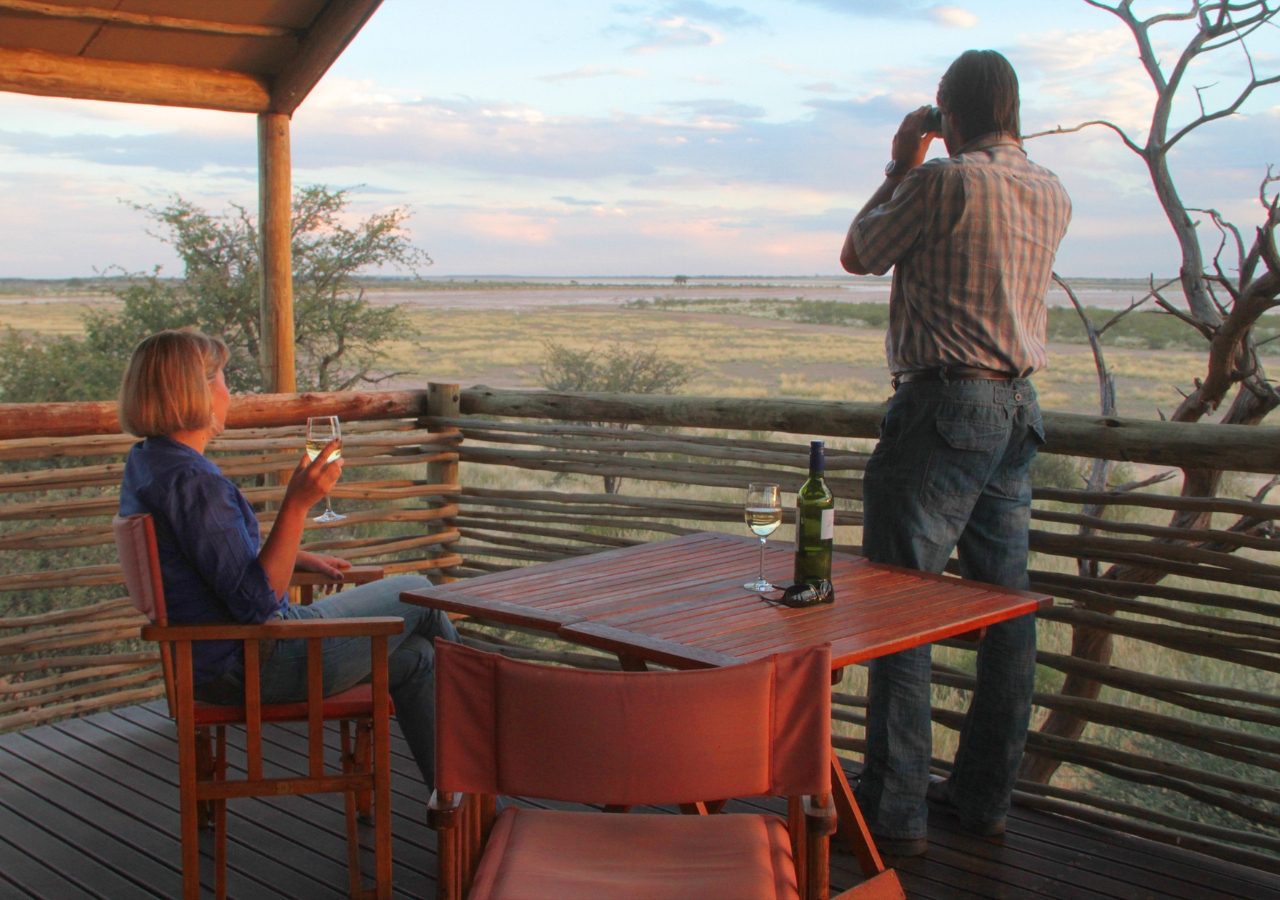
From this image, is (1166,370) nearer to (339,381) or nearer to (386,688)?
(339,381)

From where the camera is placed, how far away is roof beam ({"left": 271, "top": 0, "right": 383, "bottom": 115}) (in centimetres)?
445

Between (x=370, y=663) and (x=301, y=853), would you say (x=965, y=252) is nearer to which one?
(x=370, y=663)

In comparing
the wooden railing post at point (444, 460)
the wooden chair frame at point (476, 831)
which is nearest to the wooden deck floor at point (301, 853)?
the wooden chair frame at point (476, 831)

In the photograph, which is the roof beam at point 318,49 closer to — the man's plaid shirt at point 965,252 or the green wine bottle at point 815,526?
the man's plaid shirt at point 965,252

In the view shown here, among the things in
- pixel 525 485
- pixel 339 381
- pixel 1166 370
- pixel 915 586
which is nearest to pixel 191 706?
pixel 915 586

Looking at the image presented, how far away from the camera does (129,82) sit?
468 centimetres

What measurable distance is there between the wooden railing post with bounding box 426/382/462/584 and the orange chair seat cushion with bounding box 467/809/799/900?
325 cm

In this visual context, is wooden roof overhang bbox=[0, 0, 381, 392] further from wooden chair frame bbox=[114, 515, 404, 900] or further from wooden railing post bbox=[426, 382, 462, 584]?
wooden chair frame bbox=[114, 515, 404, 900]

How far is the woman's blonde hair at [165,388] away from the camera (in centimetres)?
245

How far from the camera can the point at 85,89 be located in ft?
15.1

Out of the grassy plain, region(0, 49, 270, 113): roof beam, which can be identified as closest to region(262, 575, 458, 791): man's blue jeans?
region(0, 49, 270, 113): roof beam

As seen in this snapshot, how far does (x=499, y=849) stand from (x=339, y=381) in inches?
540

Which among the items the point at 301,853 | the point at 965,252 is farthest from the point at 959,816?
the point at 301,853

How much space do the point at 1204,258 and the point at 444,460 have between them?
3379 millimetres
